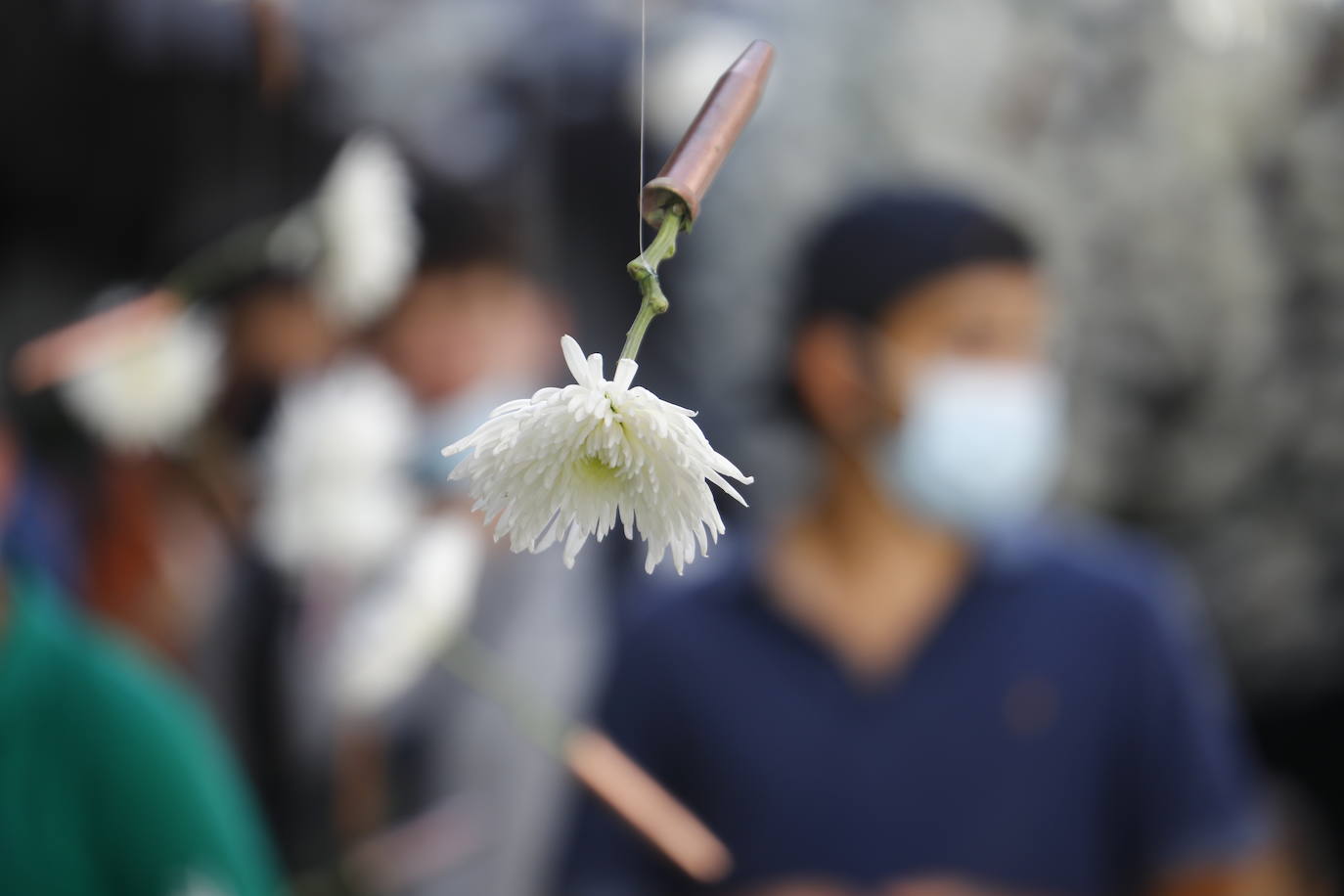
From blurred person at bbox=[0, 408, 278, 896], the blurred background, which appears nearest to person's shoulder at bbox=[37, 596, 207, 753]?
blurred person at bbox=[0, 408, 278, 896]

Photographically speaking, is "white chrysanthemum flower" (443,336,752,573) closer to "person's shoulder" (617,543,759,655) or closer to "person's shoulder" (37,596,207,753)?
"person's shoulder" (37,596,207,753)

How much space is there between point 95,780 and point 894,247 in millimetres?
683

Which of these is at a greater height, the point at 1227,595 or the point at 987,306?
the point at 1227,595

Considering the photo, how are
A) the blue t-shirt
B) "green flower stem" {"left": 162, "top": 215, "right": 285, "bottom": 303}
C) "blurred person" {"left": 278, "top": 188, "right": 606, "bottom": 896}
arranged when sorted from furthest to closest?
1. "blurred person" {"left": 278, "top": 188, "right": 606, "bottom": 896}
2. the blue t-shirt
3. "green flower stem" {"left": 162, "top": 215, "right": 285, "bottom": 303}

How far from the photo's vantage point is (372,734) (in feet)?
4.74

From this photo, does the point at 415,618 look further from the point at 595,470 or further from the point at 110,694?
the point at 595,470

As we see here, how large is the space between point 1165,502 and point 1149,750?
2.83 feet

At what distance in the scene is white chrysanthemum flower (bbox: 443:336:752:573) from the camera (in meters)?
0.26

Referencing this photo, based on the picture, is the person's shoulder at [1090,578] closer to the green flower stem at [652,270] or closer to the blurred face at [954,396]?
the blurred face at [954,396]

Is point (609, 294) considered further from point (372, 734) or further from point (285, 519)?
point (285, 519)

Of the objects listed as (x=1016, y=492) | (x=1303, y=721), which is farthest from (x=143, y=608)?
(x=1303, y=721)

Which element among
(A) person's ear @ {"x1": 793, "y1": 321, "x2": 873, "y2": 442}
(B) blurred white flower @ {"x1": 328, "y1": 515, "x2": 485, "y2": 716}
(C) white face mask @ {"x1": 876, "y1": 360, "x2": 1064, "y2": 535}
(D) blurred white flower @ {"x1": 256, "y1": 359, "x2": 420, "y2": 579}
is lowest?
(B) blurred white flower @ {"x1": 328, "y1": 515, "x2": 485, "y2": 716}

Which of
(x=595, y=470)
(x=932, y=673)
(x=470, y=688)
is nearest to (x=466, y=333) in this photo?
(x=470, y=688)

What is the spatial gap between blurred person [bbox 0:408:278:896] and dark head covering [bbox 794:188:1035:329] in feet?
1.96
